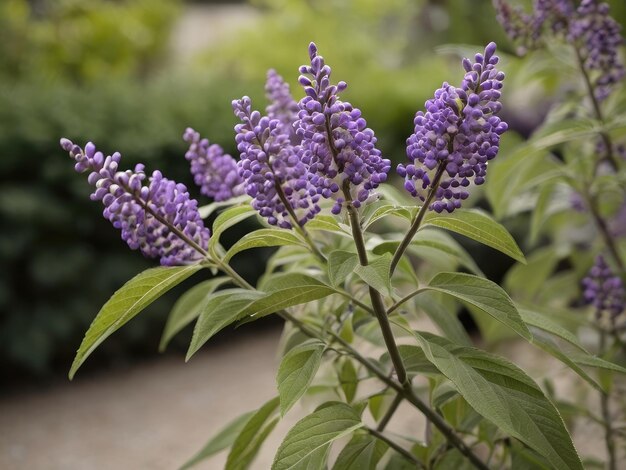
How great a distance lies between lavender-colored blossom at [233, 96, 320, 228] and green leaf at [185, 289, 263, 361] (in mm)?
131

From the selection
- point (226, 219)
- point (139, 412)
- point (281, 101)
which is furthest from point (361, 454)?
point (139, 412)

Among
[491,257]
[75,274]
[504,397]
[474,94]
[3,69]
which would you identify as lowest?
[504,397]

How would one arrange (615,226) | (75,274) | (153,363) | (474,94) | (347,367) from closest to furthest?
(474,94), (347,367), (615,226), (75,274), (153,363)

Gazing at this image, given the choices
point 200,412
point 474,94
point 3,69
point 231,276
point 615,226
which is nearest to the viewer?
point 474,94

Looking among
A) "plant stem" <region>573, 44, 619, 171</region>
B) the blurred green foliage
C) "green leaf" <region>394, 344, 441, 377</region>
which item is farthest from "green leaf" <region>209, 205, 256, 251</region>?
the blurred green foliage

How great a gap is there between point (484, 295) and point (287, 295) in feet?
0.90

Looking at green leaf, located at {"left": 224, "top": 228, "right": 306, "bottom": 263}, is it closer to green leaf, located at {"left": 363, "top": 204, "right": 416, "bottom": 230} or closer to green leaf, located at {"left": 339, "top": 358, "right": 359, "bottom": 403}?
Result: green leaf, located at {"left": 363, "top": 204, "right": 416, "bottom": 230}

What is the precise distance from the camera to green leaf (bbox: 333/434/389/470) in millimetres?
1207

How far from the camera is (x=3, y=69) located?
6852mm

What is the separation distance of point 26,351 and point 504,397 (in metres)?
3.29

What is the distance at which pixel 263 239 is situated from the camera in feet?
3.70

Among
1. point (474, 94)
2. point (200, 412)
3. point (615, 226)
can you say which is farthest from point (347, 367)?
point (200, 412)

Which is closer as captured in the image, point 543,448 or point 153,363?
point 543,448

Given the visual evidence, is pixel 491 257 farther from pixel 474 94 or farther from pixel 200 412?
pixel 474 94
